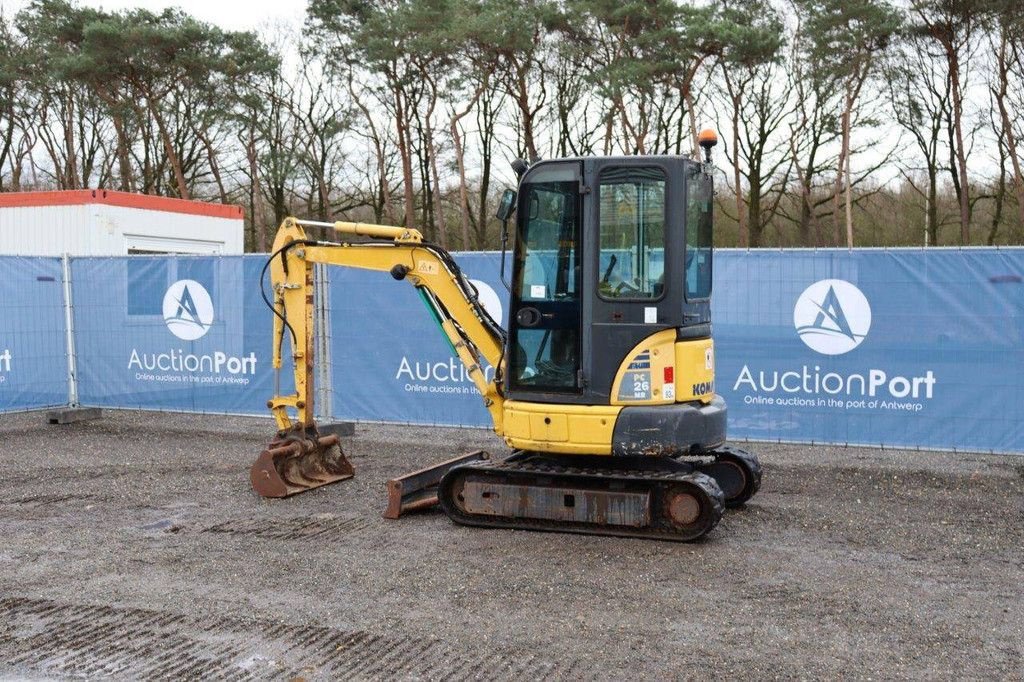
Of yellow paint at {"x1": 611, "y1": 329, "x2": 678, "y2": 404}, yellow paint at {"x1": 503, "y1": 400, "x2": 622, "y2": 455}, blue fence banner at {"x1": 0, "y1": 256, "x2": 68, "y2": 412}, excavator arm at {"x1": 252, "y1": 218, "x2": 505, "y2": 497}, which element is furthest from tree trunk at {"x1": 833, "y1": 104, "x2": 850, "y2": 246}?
yellow paint at {"x1": 503, "y1": 400, "x2": 622, "y2": 455}

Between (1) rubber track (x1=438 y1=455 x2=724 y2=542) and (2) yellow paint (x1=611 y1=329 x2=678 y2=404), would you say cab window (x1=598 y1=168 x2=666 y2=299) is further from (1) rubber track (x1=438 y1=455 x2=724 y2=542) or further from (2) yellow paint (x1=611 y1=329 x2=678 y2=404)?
(1) rubber track (x1=438 y1=455 x2=724 y2=542)

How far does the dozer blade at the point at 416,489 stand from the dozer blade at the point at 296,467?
0.94 m

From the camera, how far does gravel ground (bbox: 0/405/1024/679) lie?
516cm

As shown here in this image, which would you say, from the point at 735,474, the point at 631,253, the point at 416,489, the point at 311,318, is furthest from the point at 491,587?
the point at 311,318

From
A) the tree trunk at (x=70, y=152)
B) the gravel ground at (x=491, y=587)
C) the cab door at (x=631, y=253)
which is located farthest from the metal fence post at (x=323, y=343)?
the tree trunk at (x=70, y=152)

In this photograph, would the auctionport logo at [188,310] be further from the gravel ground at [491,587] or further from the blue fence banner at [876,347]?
the blue fence banner at [876,347]

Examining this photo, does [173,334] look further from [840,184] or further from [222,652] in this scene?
[840,184]

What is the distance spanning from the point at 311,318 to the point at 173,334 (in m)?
5.00

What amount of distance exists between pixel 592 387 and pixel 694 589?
168cm

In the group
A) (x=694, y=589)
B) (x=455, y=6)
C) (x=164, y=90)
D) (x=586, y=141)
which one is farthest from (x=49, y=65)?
(x=694, y=589)

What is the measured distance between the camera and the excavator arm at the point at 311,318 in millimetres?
8133

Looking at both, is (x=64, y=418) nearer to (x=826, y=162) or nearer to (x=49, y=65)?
(x=49, y=65)

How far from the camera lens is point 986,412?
32.6 ft

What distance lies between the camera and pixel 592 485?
7.45 metres
